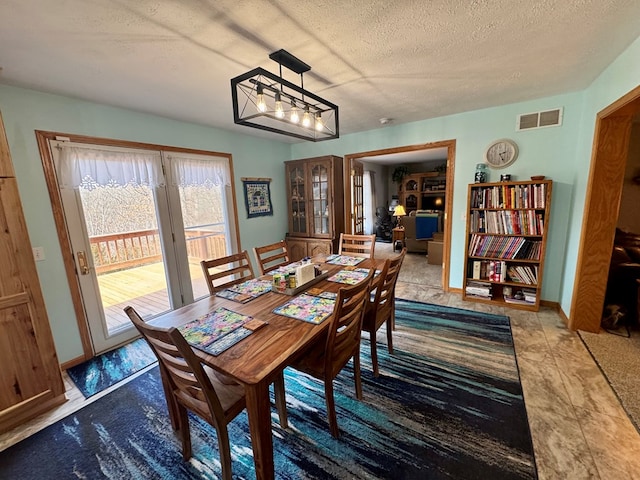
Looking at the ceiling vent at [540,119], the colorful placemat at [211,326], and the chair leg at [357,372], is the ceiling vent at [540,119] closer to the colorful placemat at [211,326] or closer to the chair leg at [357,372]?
the chair leg at [357,372]

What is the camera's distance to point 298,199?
4.36m

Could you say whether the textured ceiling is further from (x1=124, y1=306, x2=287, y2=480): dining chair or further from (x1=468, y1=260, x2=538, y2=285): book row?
(x1=468, y1=260, x2=538, y2=285): book row

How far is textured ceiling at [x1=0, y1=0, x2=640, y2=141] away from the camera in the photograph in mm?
1326

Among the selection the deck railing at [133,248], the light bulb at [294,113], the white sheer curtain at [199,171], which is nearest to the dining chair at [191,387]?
the light bulb at [294,113]

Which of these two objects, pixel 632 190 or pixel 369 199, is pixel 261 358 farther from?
pixel 369 199

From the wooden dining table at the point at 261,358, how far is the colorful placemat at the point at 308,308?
0.13 ft

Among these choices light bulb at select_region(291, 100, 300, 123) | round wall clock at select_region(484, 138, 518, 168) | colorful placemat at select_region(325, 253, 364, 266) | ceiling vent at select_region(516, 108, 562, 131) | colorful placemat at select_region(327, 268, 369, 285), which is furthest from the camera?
round wall clock at select_region(484, 138, 518, 168)

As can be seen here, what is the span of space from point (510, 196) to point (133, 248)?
432 centimetres

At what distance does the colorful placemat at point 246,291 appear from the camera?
1862 millimetres

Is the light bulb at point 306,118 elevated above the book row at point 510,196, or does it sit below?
above

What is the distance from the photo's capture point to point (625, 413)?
1.66 meters

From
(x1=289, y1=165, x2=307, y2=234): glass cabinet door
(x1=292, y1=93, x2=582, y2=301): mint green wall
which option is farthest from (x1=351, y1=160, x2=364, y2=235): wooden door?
(x1=292, y1=93, x2=582, y2=301): mint green wall

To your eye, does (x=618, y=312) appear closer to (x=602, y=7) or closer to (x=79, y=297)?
(x=602, y=7)

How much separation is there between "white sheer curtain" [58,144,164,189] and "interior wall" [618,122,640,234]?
5.57 metres
